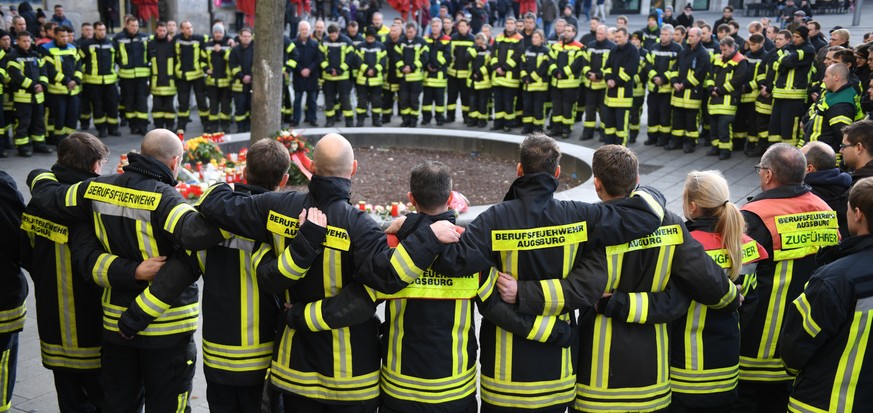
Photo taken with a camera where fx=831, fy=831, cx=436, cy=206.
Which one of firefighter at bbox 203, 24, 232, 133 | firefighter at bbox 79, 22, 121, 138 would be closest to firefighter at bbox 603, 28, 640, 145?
firefighter at bbox 203, 24, 232, 133

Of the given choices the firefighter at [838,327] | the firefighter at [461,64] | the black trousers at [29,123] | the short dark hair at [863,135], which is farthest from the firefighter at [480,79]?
the firefighter at [838,327]

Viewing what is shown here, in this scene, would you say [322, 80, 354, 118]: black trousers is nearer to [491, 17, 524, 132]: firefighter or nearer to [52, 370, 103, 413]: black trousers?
[491, 17, 524, 132]: firefighter

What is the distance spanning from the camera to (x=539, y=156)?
3.90m

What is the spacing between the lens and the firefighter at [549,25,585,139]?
1462 cm

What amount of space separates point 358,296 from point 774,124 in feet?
34.8

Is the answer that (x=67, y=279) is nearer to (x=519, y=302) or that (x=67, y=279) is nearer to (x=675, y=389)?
(x=519, y=302)

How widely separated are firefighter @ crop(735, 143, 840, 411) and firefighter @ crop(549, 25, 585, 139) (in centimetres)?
1017

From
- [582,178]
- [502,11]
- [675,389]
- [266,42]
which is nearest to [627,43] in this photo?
[582,178]

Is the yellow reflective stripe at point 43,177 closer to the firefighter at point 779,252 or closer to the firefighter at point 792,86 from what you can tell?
the firefighter at point 779,252

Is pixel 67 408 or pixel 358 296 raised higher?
pixel 358 296

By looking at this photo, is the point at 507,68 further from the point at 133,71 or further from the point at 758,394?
the point at 758,394

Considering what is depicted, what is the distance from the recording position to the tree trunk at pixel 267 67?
34.2ft

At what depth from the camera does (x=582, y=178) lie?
1158 cm

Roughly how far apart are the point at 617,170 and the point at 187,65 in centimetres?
1252
